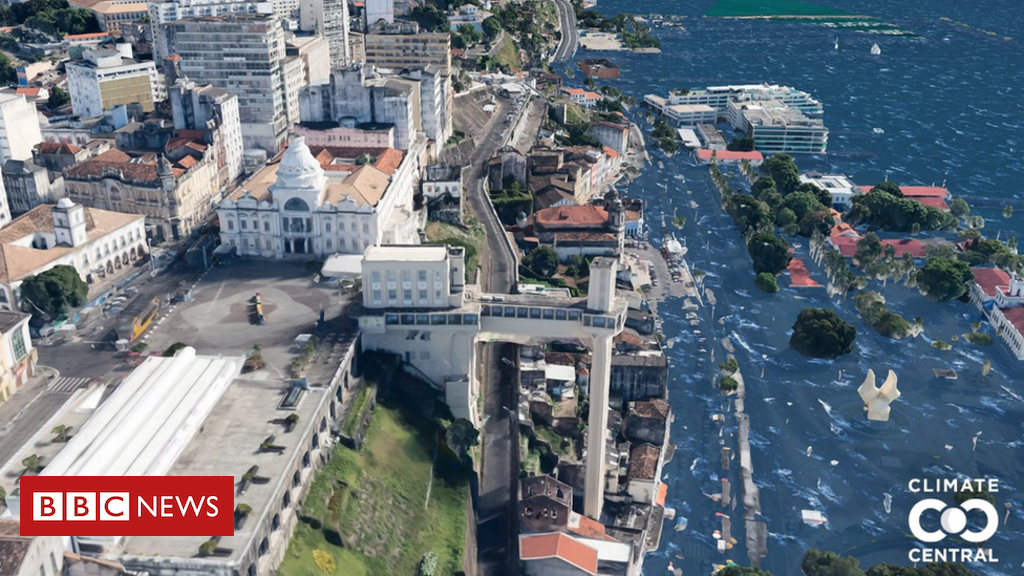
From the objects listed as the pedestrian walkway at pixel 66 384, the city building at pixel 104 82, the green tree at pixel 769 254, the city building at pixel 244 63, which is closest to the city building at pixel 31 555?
the pedestrian walkway at pixel 66 384

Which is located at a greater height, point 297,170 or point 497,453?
point 297,170

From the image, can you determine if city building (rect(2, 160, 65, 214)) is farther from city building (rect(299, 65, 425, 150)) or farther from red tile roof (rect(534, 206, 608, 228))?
red tile roof (rect(534, 206, 608, 228))

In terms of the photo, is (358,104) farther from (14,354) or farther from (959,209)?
(959,209)

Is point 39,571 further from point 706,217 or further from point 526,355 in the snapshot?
point 706,217

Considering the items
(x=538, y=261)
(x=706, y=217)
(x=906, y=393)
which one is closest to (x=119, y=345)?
Answer: (x=538, y=261)

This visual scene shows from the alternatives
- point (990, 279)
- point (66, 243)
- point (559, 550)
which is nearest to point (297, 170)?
point (66, 243)

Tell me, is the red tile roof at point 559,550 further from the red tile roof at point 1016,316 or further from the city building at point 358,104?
the city building at point 358,104
